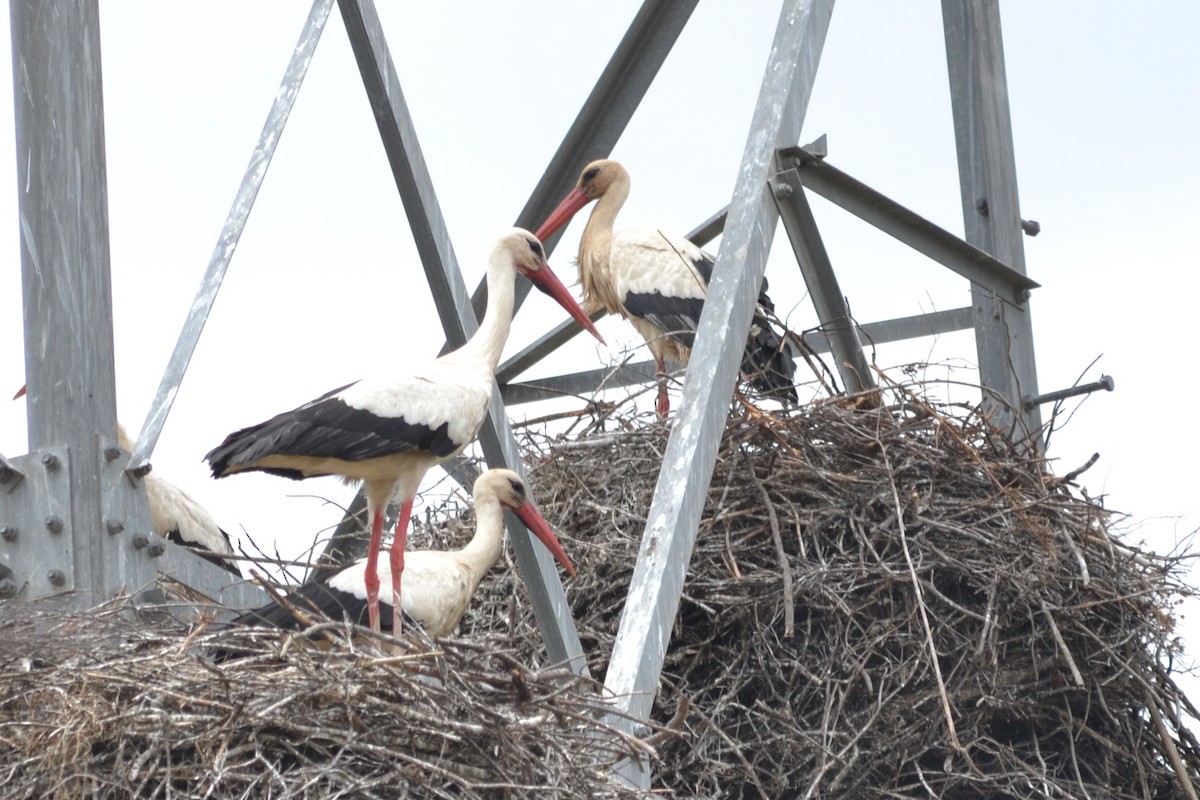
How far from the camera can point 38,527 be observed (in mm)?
3816

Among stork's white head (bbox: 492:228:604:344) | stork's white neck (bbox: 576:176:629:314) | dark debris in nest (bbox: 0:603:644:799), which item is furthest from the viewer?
stork's white neck (bbox: 576:176:629:314)

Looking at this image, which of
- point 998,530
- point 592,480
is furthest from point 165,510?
point 998,530

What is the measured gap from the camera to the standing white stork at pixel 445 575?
5.28 metres

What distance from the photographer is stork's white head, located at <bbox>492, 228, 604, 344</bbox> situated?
18.7 ft

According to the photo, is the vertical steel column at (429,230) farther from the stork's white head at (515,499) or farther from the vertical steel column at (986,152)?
the vertical steel column at (986,152)

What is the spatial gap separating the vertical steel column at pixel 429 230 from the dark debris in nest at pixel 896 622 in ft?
3.33

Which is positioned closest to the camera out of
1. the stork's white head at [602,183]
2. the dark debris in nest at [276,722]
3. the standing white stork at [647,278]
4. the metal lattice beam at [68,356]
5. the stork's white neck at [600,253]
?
the dark debris in nest at [276,722]

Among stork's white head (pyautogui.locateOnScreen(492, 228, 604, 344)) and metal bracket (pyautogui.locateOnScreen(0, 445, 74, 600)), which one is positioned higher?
stork's white head (pyautogui.locateOnScreen(492, 228, 604, 344))

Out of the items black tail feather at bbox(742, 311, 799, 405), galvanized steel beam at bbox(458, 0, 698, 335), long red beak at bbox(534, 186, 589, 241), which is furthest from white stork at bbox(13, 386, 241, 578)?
black tail feather at bbox(742, 311, 799, 405)

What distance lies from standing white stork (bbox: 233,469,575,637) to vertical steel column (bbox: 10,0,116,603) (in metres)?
1.30

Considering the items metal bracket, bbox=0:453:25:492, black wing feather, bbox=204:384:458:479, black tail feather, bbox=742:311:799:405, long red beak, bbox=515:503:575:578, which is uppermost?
black tail feather, bbox=742:311:799:405

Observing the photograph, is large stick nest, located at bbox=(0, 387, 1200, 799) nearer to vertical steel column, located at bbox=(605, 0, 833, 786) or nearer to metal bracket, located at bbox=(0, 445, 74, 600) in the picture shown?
vertical steel column, located at bbox=(605, 0, 833, 786)

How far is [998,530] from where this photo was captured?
19.5 feet

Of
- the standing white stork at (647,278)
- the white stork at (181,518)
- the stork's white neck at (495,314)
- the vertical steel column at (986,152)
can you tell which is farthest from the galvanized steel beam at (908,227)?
the white stork at (181,518)
